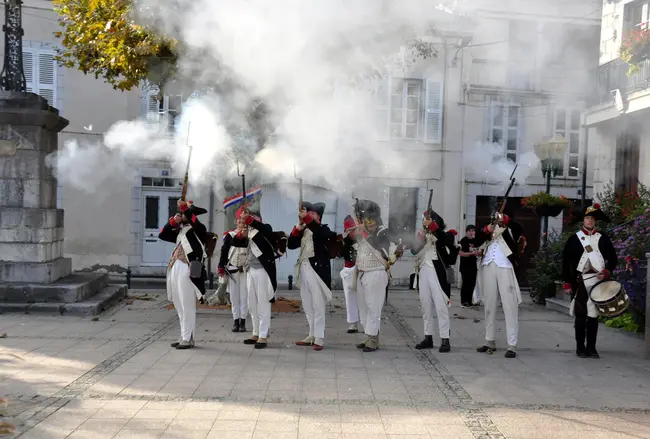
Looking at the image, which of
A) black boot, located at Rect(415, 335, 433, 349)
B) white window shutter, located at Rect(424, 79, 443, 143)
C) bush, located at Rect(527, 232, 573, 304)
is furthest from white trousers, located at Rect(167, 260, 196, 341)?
white window shutter, located at Rect(424, 79, 443, 143)

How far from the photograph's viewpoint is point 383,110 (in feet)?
46.3

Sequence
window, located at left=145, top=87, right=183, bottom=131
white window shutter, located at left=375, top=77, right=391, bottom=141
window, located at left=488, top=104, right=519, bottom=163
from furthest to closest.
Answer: window, located at left=145, top=87, right=183, bottom=131, window, located at left=488, top=104, right=519, bottom=163, white window shutter, located at left=375, top=77, right=391, bottom=141

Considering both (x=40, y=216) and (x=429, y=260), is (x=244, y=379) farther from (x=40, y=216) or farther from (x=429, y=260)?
(x=40, y=216)

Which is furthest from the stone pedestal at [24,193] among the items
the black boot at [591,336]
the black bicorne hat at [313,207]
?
the black boot at [591,336]

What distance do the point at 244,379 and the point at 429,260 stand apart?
2.79 metres

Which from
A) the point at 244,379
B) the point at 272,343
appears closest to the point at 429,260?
the point at 272,343

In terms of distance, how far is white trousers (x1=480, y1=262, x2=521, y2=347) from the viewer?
707 centimetres

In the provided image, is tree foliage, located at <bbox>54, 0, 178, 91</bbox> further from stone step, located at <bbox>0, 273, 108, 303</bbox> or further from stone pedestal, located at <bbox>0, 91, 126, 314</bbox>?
stone step, located at <bbox>0, 273, 108, 303</bbox>

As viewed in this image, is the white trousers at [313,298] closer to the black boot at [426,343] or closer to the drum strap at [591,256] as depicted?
the black boot at [426,343]

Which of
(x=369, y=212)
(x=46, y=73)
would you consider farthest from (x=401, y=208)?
(x=46, y=73)

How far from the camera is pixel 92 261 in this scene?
52.7ft

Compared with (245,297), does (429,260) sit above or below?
above

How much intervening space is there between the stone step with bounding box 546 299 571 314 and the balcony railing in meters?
4.33

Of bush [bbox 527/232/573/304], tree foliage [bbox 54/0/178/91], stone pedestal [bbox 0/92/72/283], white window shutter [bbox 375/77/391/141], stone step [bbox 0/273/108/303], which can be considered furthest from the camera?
white window shutter [bbox 375/77/391/141]
